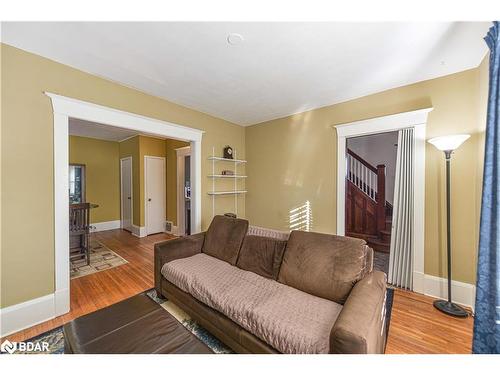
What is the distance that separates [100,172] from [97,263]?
129 inches

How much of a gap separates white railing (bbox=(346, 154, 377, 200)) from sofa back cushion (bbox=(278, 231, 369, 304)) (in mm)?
3205

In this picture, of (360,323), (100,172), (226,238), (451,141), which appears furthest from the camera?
(100,172)

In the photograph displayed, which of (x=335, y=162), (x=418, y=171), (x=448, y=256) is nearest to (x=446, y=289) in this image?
(x=448, y=256)

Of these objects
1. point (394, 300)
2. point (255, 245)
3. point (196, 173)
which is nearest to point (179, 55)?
point (196, 173)

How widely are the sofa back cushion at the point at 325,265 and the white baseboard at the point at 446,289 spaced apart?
4.95 ft

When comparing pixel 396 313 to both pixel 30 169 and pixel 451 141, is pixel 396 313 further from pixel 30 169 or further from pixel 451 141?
pixel 30 169

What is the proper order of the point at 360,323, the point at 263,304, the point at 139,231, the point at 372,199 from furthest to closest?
the point at 139,231 → the point at 372,199 → the point at 263,304 → the point at 360,323

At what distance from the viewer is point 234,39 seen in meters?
1.74

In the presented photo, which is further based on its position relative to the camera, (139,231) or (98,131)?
(139,231)

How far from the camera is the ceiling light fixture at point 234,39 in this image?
169cm

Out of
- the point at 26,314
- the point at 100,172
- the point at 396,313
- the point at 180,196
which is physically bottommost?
the point at 396,313

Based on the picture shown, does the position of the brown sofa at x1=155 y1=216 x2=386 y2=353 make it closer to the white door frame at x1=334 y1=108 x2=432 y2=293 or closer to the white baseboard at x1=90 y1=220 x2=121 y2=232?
the white door frame at x1=334 y1=108 x2=432 y2=293

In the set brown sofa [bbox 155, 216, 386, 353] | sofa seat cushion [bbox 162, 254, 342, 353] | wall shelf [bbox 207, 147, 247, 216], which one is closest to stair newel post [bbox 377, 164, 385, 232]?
wall shelf [bbox 207, 147, 247, 216]
